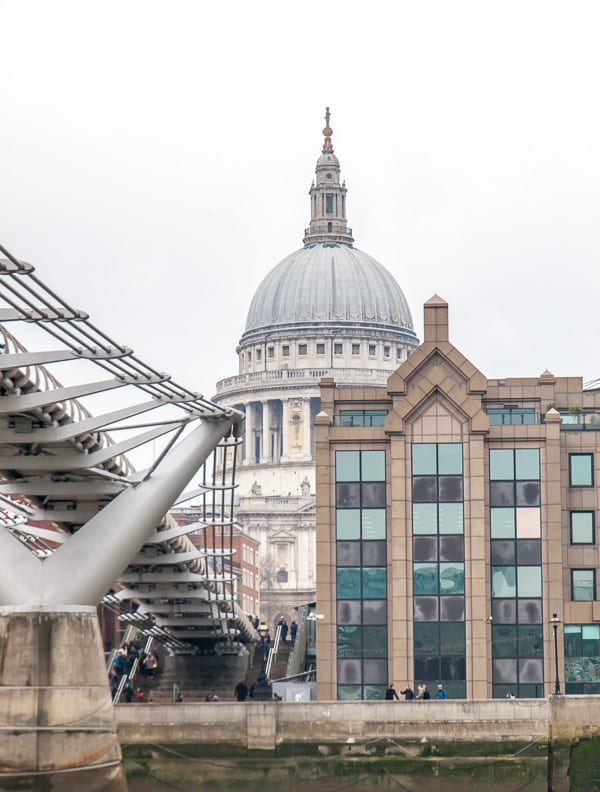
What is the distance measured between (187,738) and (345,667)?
417 inches

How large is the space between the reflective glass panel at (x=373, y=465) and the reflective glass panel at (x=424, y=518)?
5.17 ft

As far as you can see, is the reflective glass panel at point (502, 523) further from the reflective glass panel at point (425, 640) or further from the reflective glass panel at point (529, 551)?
the reflective glass panel at point (425, 640)

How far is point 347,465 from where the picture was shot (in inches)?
2968

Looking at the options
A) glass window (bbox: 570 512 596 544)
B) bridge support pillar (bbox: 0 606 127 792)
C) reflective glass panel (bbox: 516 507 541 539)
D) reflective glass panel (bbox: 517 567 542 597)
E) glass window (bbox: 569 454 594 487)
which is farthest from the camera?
glass window (bbox: 569 454 594 487)

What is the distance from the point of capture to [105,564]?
57.7m

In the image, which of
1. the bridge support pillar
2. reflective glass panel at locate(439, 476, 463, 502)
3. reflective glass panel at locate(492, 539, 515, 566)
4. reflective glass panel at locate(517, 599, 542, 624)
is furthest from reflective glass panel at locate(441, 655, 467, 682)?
the bridge support pillar

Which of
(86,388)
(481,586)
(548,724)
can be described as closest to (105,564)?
(86,388)

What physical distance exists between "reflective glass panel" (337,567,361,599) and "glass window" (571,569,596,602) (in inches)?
278

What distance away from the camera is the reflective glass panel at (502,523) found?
2940 inches

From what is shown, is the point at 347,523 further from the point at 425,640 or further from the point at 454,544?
the point at 425,640

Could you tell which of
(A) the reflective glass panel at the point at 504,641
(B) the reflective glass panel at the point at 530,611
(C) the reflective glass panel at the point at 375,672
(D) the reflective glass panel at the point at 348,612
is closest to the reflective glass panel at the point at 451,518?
(B) the reflective glass panel at the point at 530,611

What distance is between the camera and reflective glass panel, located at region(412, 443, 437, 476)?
75.2m

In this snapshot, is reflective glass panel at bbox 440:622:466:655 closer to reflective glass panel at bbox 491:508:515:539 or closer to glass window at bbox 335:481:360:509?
reflective glass panel at bbox 491:508:515:539

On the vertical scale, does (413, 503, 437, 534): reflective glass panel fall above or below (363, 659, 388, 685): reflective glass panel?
above
